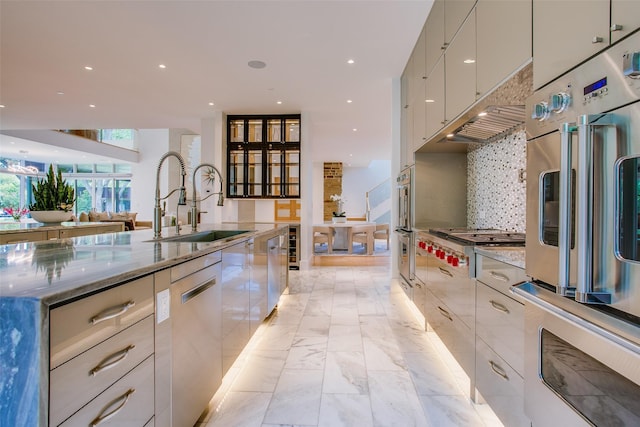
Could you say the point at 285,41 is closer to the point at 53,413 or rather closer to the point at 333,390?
the point at 333,390

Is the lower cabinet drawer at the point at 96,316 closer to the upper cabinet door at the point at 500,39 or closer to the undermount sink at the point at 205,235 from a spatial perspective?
the undermount sink at the point at 205,235

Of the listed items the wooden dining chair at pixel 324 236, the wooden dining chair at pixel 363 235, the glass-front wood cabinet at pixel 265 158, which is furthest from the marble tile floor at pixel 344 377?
the wooden dining chair at pixel 324 236

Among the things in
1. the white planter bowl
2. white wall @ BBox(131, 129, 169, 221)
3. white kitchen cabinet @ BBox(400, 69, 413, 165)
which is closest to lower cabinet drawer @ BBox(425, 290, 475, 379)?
white kitchen cabinet @ BBox(400, 69, 413, 165)

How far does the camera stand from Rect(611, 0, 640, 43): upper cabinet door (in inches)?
30.5

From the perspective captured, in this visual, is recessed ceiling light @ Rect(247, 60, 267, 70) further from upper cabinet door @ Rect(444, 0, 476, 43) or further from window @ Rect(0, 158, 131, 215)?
window @ Rect(0, 158, 131, 215)

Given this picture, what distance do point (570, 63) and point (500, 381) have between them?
1.27m

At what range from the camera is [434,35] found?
270 centimetres

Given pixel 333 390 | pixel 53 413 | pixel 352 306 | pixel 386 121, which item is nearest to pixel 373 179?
pixel 386 121

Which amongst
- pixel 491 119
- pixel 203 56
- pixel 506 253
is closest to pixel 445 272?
pixel 506 253

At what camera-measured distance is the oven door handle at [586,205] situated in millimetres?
815

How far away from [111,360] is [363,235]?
238 inches

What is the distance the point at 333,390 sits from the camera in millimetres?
Result: 1857

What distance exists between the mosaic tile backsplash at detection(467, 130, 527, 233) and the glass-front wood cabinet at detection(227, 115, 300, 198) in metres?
3.17

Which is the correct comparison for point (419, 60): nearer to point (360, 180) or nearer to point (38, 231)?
point (38, 231)
